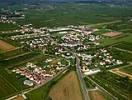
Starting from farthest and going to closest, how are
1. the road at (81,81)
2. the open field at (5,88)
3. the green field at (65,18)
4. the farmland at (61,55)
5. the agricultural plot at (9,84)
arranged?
the green field at (65,18), the farmland at (61,55), the agricultural plot at (9,84), the open field at (5,88), the road at (81,81)

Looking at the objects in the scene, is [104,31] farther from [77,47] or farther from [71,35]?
[77,47]

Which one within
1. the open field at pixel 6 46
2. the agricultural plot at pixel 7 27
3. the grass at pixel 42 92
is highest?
the open field at pixel 6 46

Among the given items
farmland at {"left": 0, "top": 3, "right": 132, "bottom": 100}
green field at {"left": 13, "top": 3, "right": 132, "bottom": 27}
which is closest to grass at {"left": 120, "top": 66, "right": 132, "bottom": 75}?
farmland at {"left": 0, "top": 3, "right": 132, "bottom": 100}

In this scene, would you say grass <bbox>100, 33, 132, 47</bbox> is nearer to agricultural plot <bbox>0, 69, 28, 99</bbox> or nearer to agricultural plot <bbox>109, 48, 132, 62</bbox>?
agricultural plot <bbox>109, 48, 132, 62</bbox>

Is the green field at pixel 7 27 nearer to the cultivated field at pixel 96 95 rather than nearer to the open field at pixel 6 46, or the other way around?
the open field at pixel 6 46

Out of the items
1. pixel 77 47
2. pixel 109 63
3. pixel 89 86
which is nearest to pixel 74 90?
pixel 89 86

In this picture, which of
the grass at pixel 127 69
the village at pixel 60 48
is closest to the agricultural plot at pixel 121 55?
the village at pixel 60 48

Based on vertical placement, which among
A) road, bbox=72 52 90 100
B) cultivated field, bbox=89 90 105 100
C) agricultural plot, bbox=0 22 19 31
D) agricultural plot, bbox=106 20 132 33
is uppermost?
agricultural plot, bbox=0 22 19 31

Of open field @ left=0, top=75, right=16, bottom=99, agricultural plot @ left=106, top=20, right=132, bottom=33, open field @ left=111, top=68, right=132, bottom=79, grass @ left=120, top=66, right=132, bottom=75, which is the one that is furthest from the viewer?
agricultural plot @ left=106, top=20, right=132, bottom=33
